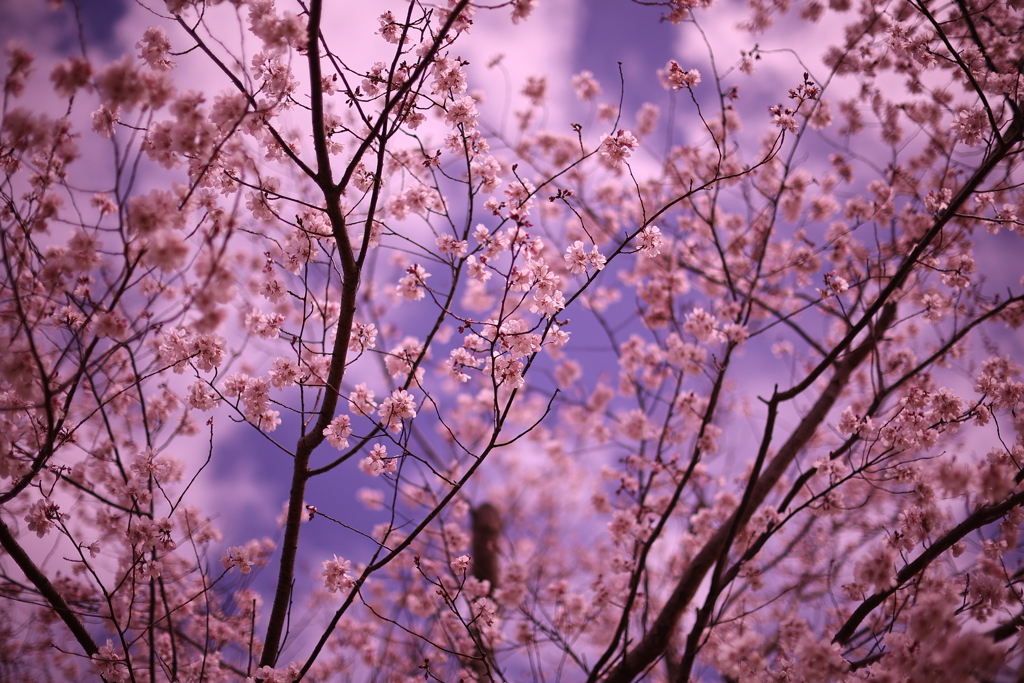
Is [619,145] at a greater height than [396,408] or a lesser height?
greater

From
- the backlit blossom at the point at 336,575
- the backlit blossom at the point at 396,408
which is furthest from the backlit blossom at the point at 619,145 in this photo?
the backlit blossom at the point at 336,575

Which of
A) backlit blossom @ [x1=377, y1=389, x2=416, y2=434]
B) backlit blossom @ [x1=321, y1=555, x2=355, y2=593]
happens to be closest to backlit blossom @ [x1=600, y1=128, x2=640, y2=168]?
backlit blossom @ [x1=377, y1=389, x2=416, y2=434]

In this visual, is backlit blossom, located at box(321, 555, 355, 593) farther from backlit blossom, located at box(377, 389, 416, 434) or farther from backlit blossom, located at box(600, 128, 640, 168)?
backlit blossom, located at box(600, 128, 640, 168)

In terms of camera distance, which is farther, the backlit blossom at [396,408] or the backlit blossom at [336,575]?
the backlit blossom at [336,575]

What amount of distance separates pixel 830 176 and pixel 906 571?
241 inches

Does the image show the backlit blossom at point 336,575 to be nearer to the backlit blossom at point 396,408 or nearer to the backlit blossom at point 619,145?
the backlit blossom at point 396,408

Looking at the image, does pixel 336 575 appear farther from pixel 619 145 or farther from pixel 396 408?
pixel 619 145

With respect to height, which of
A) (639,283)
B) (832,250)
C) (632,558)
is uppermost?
(639,283)

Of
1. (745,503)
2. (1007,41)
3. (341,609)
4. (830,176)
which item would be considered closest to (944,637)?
(745,503)

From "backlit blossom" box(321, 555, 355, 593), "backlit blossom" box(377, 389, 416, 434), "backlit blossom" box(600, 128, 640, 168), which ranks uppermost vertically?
"backlit blossom" box(600, 128, 640, 168)

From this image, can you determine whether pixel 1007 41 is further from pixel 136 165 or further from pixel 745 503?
pixel 136 165

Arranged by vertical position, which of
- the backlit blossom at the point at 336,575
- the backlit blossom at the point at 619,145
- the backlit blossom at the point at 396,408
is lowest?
the backlit blossom at the point at 336,575

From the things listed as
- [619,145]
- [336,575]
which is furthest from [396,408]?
[619,145]

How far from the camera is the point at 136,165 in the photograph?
2.30 metres
